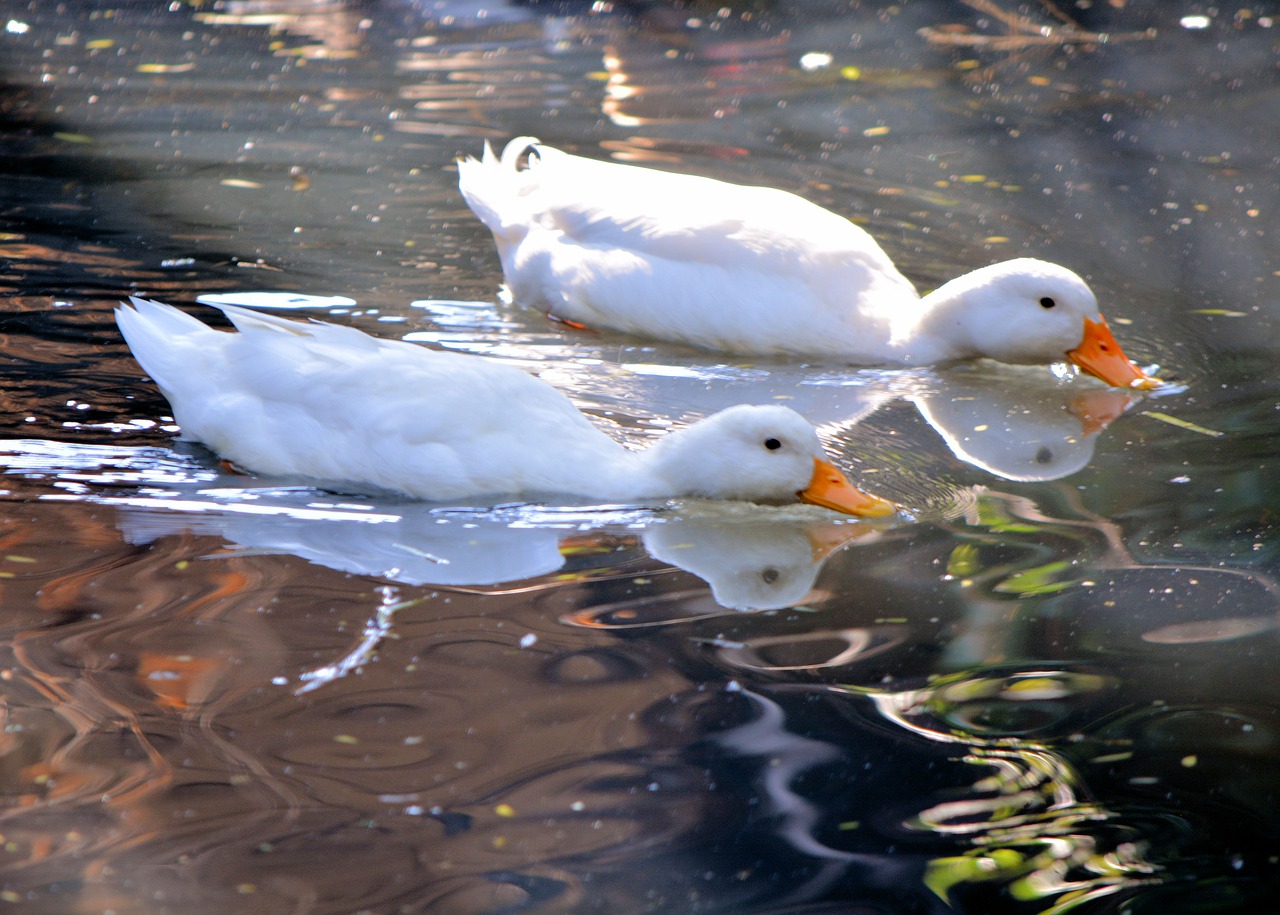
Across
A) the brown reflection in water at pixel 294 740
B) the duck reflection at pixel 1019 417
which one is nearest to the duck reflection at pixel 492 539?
the brown reflection in water at pixel 294 740

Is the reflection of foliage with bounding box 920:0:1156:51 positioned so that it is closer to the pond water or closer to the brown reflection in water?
the pond water

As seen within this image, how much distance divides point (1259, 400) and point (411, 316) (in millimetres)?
3511

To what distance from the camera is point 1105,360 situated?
19.6 ft

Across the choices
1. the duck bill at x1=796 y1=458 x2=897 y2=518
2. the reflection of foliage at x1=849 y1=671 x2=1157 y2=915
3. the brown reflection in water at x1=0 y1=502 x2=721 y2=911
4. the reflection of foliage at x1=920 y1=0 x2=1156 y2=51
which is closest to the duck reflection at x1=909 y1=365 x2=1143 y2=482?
the duck bill at x1=796 y1=458 x2=897 y2=518

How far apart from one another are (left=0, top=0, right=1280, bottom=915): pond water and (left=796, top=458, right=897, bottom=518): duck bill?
0.28 feet

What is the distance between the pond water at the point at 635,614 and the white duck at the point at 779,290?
147 millimetres

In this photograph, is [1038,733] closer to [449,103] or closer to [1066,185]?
[1066,185]

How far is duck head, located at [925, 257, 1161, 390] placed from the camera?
604 cm

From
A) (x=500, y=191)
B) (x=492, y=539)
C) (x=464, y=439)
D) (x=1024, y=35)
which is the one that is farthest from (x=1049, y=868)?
(x=1024, y=35)

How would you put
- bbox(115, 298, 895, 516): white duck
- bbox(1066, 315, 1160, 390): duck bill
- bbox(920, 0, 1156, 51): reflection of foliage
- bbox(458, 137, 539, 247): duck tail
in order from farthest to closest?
bbox(920, 0, 1156, 51): reflection of foliage < bbox(458, 137, 539, 247): duck tail < bbox(1066, 315, 1160, 390): duck bill < bbox(115, 298, 895, 516): white duck

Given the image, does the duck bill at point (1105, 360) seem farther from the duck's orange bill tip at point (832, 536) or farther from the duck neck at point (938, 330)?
the duck's orange bill tip at point (832, 536)

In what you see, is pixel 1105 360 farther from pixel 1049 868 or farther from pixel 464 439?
pixel 1049 868

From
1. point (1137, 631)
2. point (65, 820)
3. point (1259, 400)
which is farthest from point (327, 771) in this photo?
point (1259, 400)

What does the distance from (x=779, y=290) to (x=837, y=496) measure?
1782 mm
